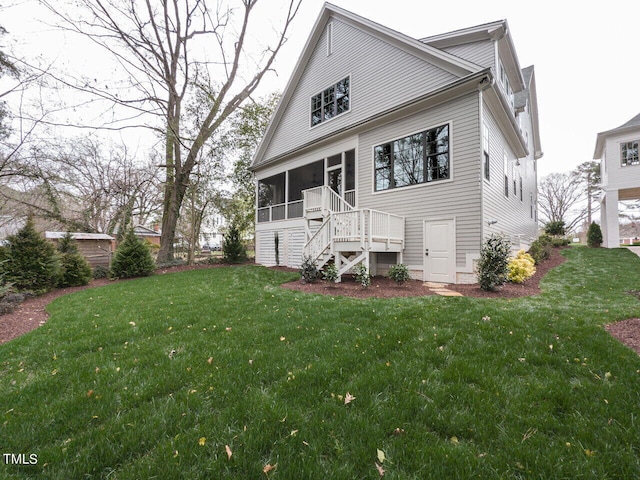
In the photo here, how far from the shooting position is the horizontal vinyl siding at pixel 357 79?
30.0 ft

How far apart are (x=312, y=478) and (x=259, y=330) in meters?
2.58

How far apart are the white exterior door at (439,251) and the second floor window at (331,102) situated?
6.13 m

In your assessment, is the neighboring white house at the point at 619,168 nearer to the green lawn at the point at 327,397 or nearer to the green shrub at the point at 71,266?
the green lawn at the point at 327,397

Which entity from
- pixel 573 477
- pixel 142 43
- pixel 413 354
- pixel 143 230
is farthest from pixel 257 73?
pixel 143 230

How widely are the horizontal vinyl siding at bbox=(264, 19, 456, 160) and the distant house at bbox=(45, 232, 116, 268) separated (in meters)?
8.83

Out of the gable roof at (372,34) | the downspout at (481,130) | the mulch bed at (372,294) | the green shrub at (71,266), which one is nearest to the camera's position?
the mulch bed at (372,294)

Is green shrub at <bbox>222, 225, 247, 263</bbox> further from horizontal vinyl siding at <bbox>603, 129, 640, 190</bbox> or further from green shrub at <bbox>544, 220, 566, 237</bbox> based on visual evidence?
green shrub at <bbox>544, 220, 566, 237</bbox>

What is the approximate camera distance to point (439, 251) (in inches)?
323

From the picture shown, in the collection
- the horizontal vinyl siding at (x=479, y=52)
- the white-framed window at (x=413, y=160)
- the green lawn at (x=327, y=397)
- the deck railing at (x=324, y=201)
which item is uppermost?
the horizontal vinyl siding at (x=479, y=52)

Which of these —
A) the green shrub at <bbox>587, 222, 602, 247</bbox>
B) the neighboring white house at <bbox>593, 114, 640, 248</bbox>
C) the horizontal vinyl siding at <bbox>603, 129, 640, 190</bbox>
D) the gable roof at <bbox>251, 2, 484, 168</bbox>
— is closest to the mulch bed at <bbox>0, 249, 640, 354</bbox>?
the gable roof at <bbox>251, 2, 484, 168</bbox>

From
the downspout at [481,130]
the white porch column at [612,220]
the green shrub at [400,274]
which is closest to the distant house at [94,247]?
the green shrub at [400,274]

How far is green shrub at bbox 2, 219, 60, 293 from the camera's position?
7.68m

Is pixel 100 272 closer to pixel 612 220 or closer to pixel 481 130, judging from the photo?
pixel 481 130

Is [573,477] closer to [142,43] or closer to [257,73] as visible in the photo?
[142,43]
